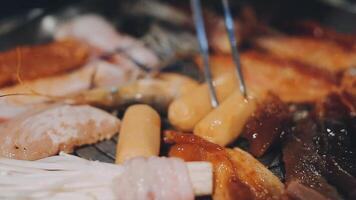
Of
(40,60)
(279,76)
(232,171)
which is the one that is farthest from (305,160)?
(40,60)

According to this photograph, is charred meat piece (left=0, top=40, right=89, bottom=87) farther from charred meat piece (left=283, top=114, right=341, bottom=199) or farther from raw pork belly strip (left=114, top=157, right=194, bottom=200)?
charred meat piece (left=283, top=114, right=341, bottom=199)

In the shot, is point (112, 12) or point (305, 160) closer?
point (305, 160)

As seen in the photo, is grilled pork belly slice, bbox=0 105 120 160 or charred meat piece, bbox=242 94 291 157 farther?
charred meat piece, bbox=242 94 291 157

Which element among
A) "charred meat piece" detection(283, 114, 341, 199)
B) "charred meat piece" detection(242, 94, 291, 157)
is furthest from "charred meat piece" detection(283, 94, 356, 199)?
"charred meat piece" detection(242, 94, 291, 157)

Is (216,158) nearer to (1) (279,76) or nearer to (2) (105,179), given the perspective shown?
(2) (105,179)

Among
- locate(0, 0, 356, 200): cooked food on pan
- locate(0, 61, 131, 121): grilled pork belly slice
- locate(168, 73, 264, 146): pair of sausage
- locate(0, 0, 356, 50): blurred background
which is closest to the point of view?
locate(0, 0, 356, 200): cooked food on pan

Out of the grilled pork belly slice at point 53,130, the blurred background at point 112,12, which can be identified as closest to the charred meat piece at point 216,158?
the grilled pork belly slice at point 53,130
